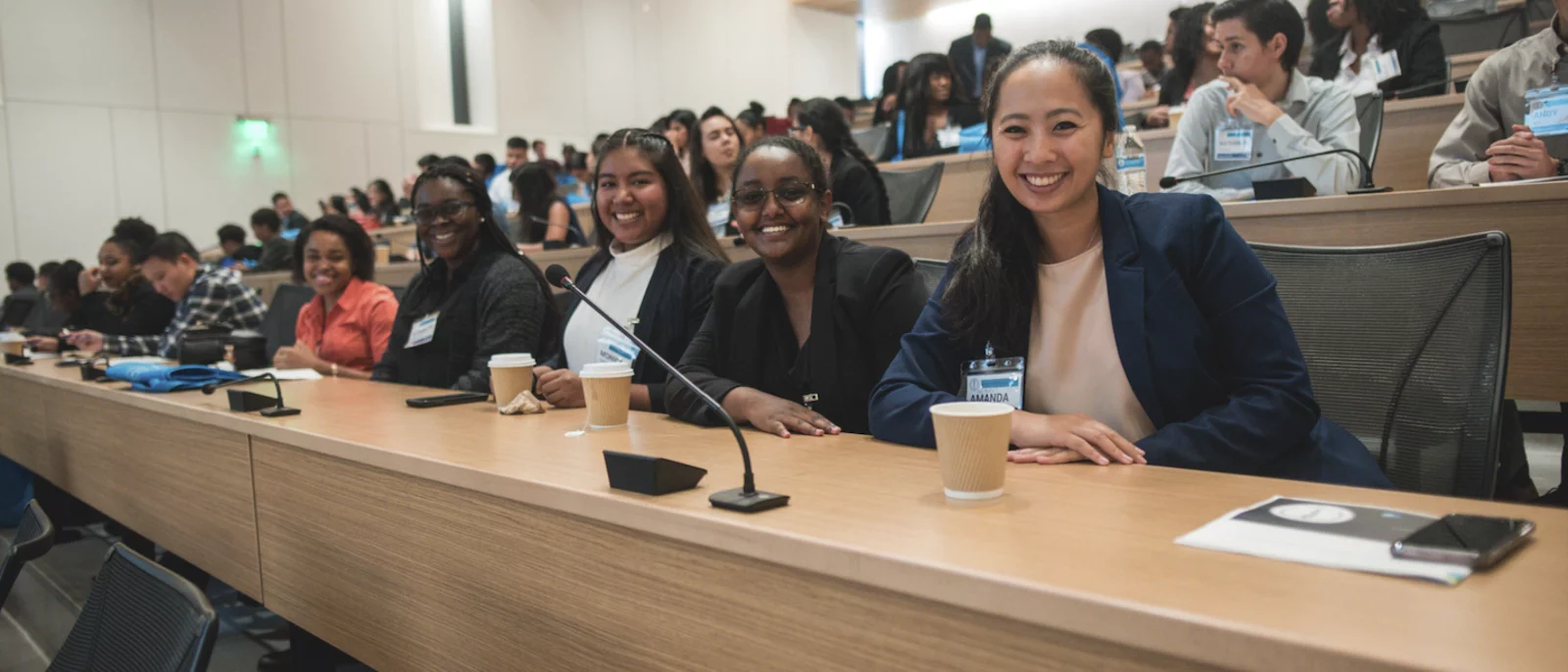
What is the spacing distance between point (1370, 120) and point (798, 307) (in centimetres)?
203

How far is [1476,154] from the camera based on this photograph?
8.63 feet

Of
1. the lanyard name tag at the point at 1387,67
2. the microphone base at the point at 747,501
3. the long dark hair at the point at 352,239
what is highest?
the lanyard name tag at the point at 1387,67

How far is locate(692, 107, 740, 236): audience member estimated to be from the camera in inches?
161

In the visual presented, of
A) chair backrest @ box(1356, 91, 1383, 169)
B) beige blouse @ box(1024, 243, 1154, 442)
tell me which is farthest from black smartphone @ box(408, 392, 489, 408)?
chair backrest @ box(1356, 91, 1383, 169)

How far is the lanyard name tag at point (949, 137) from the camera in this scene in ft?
16.5

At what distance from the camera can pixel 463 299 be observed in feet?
8.89

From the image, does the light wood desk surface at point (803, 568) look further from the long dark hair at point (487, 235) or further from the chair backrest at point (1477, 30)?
the chair backrest at point (1477, 30)

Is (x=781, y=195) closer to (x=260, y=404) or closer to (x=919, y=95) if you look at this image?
(x=260, y=404)

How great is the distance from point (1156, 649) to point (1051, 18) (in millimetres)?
11839

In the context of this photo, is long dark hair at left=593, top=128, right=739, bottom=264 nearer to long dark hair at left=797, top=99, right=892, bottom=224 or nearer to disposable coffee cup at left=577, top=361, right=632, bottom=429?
disposable coffee cup at left=577, top=361, right=632, bottom=429

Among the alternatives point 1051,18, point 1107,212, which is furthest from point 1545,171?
point 1051,18

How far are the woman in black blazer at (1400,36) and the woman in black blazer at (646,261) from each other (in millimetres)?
2955

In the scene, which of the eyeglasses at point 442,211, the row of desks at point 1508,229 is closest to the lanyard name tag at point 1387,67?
the row of desks at point 1508,229

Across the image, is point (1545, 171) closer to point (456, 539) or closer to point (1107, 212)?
point (1107, 212)
